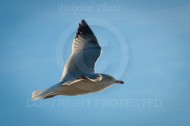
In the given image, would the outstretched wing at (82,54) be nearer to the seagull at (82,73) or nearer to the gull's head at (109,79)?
the seagull at (82,73)

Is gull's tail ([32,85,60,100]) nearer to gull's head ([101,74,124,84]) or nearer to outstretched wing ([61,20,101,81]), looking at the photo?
outstretched wing ([61,20,101,81])

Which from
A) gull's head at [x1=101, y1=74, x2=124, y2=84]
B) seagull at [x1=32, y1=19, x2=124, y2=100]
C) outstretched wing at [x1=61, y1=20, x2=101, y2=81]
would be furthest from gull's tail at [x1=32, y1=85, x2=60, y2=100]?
gull's head at [x1=101, y1=74, x2=124, y2=84]

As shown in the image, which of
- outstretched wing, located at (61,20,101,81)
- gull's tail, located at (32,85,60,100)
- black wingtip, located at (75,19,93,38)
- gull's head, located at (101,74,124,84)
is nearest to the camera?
gull's tail, located at (32,85,60,100)

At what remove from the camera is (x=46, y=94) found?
731 cm

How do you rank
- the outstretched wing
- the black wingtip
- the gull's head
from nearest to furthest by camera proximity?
1. the gull's head
2. the outstretched wing
3. the black wingtip

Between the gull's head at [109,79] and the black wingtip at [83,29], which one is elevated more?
the black wingtip at [83,29]

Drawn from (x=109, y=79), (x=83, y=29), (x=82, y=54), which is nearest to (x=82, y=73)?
(x=109, y=79)

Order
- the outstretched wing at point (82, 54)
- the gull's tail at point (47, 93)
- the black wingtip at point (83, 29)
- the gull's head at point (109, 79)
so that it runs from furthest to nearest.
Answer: the black wingtip at point (83, 29) → the outstretched wing at point (82, 54) → the gull's head at point (109, 79) → the gull's tail at point (47, 93)

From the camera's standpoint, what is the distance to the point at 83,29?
1007 cm

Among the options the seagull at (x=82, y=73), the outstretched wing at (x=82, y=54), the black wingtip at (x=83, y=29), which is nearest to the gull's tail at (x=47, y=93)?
the seagull at (x=82, y=73)

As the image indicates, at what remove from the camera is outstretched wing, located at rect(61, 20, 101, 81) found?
8273 millimetres

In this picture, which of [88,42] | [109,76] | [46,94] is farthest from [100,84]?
[88,42]

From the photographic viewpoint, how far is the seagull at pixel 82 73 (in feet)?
24.0

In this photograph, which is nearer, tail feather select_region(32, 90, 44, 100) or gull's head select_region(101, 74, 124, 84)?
tail feather select_region(32, 90, 44, 100)
